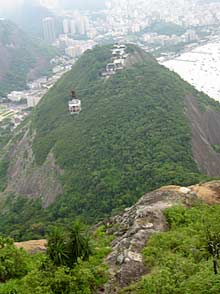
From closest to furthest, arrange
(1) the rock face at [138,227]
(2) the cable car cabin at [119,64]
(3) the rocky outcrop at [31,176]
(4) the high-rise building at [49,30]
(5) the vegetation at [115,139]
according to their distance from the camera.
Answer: (1) the rock face at [138,227], (5) the vegetation at [115,139], (3) the rocky outcrop at [31,176], (2) the cable car cabin at [119,64], (4) the high-rise building at [49,30]

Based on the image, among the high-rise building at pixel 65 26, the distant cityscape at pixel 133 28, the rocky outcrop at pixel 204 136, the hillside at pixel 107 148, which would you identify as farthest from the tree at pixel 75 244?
the high-rise building at pixel 65 26

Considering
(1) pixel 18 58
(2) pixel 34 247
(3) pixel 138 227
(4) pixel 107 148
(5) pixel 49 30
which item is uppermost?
(5) pixel 49 30

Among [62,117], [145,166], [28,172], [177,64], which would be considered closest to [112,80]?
[62,117]

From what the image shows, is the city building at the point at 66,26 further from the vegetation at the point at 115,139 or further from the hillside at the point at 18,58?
the vegetation at the point at 115,139

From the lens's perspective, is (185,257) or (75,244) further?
(75,244)

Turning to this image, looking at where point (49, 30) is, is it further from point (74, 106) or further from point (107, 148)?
point (107, 148)

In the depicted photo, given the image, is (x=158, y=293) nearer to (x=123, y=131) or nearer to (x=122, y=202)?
(x=122, y=202)

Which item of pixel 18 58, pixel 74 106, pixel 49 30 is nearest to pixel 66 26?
pixel 49 30

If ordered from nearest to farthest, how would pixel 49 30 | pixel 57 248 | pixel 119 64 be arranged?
pixel 57 248 → pixel 119 64 → pixel 49 30
